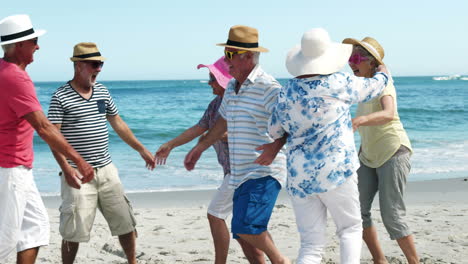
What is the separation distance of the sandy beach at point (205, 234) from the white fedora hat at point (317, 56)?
2472 millimetres

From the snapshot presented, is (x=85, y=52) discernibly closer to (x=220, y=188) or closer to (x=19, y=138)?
(x=19, y=138)

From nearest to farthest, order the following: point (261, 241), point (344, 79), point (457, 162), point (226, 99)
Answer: point (344, 79) → point (261, 241) → point (226, 99) → point (457, 162)

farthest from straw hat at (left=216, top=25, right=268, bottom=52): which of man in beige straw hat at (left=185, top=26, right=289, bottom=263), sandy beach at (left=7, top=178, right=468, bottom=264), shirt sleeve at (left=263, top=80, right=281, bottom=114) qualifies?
sandy beach at (left=7, top=178, right=468, bottom=264)

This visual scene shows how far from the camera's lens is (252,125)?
424 cm

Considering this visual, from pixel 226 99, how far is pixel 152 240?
282 centimetres

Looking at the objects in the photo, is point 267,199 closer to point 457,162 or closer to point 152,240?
point 152,240

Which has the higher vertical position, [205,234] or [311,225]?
[311,225]

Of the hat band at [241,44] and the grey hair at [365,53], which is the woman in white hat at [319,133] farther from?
the grey hair at [365,53]

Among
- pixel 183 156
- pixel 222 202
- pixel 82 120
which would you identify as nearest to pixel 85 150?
pixel 82 120

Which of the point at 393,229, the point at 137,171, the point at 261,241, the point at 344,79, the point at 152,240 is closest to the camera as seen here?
the point at 344,79

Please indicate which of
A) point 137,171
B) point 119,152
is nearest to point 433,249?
point 137,171

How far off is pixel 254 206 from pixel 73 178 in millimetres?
1378

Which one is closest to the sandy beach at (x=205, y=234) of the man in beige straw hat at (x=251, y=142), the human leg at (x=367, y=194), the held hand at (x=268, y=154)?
the human leg at (x=367, y=194)

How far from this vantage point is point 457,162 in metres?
13.6
